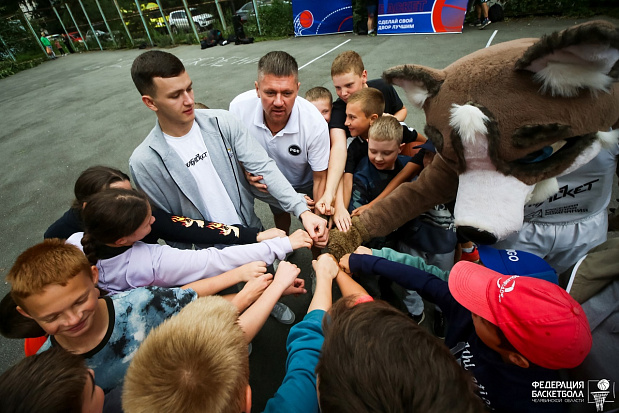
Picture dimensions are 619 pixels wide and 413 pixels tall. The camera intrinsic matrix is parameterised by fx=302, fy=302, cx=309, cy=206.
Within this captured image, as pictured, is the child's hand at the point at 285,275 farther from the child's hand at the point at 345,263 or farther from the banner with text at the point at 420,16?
the banner with text at the point at 420,16

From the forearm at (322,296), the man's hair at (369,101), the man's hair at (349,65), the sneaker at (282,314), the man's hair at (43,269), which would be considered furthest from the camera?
the man's hair at (349,65)

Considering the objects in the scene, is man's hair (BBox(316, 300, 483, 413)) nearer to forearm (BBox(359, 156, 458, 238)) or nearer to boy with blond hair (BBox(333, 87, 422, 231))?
forearm (BBox(359, 156, 458, 238))

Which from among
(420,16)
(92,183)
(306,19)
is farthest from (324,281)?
(306,19)

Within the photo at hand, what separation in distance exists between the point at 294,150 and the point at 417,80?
1316mm

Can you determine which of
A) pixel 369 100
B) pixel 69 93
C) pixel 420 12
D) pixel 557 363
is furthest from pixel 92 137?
pixel 420 12

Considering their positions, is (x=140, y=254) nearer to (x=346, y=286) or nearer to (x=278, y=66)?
(x=346, y=286)

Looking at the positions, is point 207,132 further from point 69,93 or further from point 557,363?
point 69,93

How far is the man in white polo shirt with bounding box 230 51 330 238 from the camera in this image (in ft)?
7.18

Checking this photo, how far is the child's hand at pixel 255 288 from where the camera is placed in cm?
173

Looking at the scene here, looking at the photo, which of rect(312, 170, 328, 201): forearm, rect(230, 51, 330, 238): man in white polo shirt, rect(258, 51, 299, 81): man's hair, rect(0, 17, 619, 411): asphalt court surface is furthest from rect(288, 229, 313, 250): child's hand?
rect(258, 51, 299, 81): man's hair

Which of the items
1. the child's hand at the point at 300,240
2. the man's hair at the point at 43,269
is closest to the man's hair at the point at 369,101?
the child's hand at the point at 300,240

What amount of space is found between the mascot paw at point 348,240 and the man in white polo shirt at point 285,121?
0.72 meters

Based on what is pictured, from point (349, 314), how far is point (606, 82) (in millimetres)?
1131

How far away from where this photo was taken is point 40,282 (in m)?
1.24
